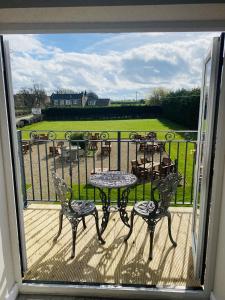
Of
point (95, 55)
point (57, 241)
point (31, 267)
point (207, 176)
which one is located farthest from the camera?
point (95, 55)

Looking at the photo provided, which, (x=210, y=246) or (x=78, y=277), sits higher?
(x=210, y=246)

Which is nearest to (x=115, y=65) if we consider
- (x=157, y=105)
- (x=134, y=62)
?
(x=134, y=62)

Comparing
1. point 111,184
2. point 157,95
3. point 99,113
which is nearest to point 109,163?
point 111,184

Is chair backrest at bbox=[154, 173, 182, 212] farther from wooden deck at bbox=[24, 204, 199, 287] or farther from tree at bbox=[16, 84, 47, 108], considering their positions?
tree at bbox=[16, 84, 47, 108]

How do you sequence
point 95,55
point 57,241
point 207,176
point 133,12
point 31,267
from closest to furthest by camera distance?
1. point 133,12
2. point 207,176
3. point 31,267
4. point 57,241
5. point 95,55

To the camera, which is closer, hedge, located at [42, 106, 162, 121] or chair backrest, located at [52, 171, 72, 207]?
chair backrest, located at [52, 171, 72, 207]

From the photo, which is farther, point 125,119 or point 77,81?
point 125,119

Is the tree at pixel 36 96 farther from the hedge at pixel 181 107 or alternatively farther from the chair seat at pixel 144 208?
the hedge at pixel 181 107

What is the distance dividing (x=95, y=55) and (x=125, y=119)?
71.8 inches

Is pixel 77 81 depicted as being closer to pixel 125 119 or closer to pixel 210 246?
pixel 125 119

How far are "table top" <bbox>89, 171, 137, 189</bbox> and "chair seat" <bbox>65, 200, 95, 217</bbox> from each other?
0.25 metres

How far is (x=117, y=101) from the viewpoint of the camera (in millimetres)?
4602

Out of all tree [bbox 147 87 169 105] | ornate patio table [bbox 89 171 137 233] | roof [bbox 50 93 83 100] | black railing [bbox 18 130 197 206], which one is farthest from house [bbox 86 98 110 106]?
ornate patio table [bbox 89 171 137 233]

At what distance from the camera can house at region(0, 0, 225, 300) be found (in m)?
1.38
